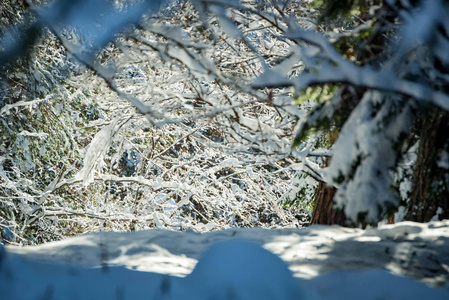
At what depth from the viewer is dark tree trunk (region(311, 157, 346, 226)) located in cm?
567

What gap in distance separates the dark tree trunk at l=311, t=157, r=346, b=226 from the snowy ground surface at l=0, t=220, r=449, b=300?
2463 millimetres

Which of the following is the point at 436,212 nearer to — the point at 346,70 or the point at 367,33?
the point at 367,33

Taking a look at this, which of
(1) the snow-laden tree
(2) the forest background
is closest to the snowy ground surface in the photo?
(2) the forest background

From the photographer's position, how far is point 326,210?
5875mm

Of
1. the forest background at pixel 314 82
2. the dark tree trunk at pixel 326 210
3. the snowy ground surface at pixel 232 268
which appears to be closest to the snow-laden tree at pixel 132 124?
the forest background at pixel 314 82

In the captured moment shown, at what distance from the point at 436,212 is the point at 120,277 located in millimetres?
3272

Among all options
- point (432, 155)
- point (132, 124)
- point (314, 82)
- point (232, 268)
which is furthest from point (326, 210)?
point (132, 124)

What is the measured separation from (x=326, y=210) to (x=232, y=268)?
12.8 ft

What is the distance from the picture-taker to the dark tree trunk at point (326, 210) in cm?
567

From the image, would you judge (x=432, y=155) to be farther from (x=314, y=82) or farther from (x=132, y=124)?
(x=132, y=124)

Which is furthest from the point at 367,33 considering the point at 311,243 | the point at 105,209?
the point at 105,209

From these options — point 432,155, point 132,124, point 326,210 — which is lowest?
point 326,210

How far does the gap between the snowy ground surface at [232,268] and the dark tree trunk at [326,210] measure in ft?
8.08

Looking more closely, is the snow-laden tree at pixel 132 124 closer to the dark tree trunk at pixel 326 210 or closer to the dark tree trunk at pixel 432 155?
the dark tree trunk at pixel 326 210
